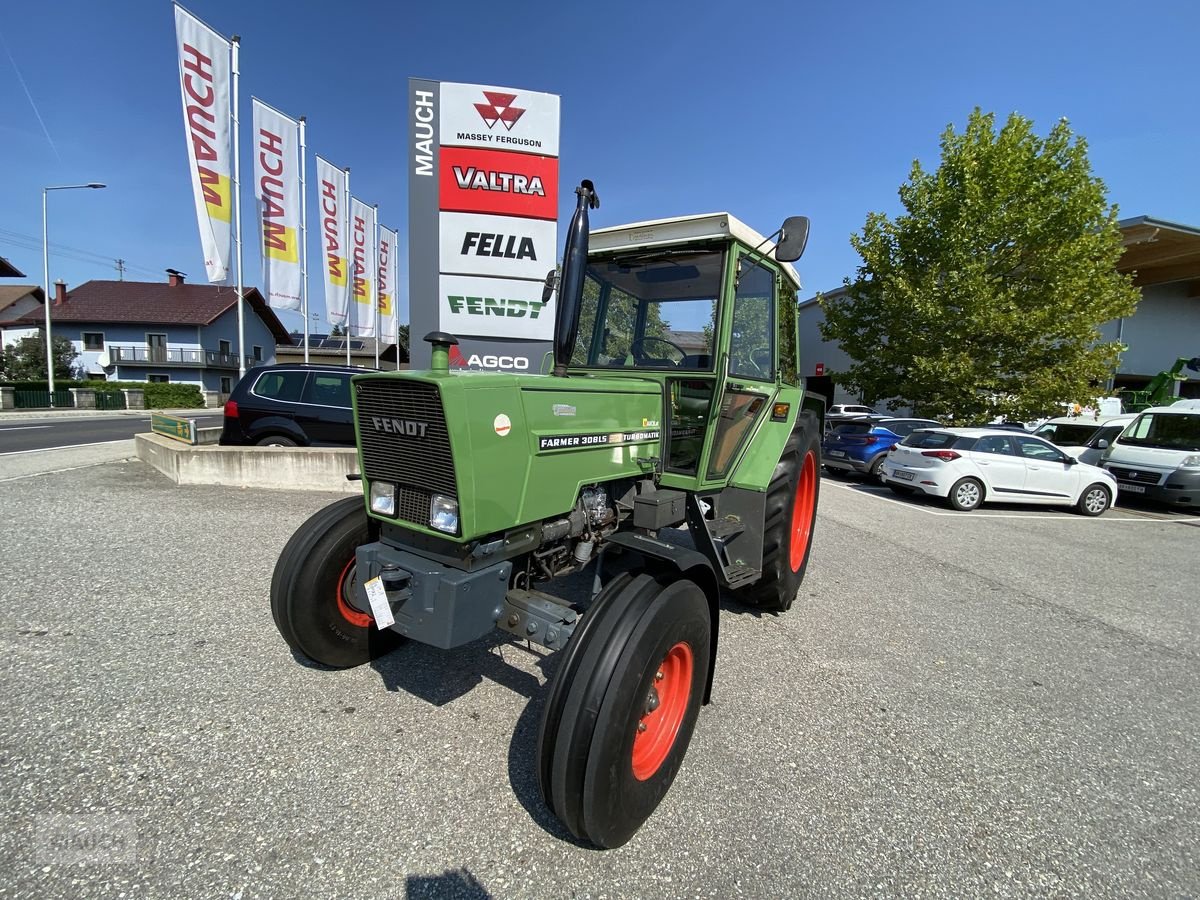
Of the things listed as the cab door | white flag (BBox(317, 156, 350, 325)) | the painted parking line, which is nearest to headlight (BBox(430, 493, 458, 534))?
the cab door

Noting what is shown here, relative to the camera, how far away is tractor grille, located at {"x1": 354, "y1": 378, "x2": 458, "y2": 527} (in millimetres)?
2107

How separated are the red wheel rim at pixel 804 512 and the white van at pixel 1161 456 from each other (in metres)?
8.54

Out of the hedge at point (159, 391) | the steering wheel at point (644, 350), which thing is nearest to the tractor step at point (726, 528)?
the steering wheel at point (644, 350)

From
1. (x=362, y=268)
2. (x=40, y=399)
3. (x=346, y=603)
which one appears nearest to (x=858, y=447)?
(x=346, y=603)

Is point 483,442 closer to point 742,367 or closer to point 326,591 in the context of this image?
point 326,591

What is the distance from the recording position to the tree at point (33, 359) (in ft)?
102

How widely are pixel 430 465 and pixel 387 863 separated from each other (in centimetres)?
135

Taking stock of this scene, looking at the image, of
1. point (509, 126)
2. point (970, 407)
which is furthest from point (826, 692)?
point (970, 407)

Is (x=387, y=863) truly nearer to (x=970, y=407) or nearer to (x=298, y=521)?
(x=298, y=521)

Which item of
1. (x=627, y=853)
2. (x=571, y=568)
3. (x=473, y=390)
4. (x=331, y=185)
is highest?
(x=331, y=185)

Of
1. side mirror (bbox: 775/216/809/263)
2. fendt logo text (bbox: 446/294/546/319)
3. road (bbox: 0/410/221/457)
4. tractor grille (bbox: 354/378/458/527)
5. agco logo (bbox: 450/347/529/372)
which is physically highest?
fendt logo text (bbox: 446/294/546/319)

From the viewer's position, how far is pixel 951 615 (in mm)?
4246

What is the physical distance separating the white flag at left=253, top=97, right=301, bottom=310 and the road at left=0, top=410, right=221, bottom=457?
4062 millimetres

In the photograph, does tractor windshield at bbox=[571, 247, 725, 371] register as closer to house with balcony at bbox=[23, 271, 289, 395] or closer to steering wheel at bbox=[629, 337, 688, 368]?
steering wheel at bbox=[629, 337, 688, 368]
